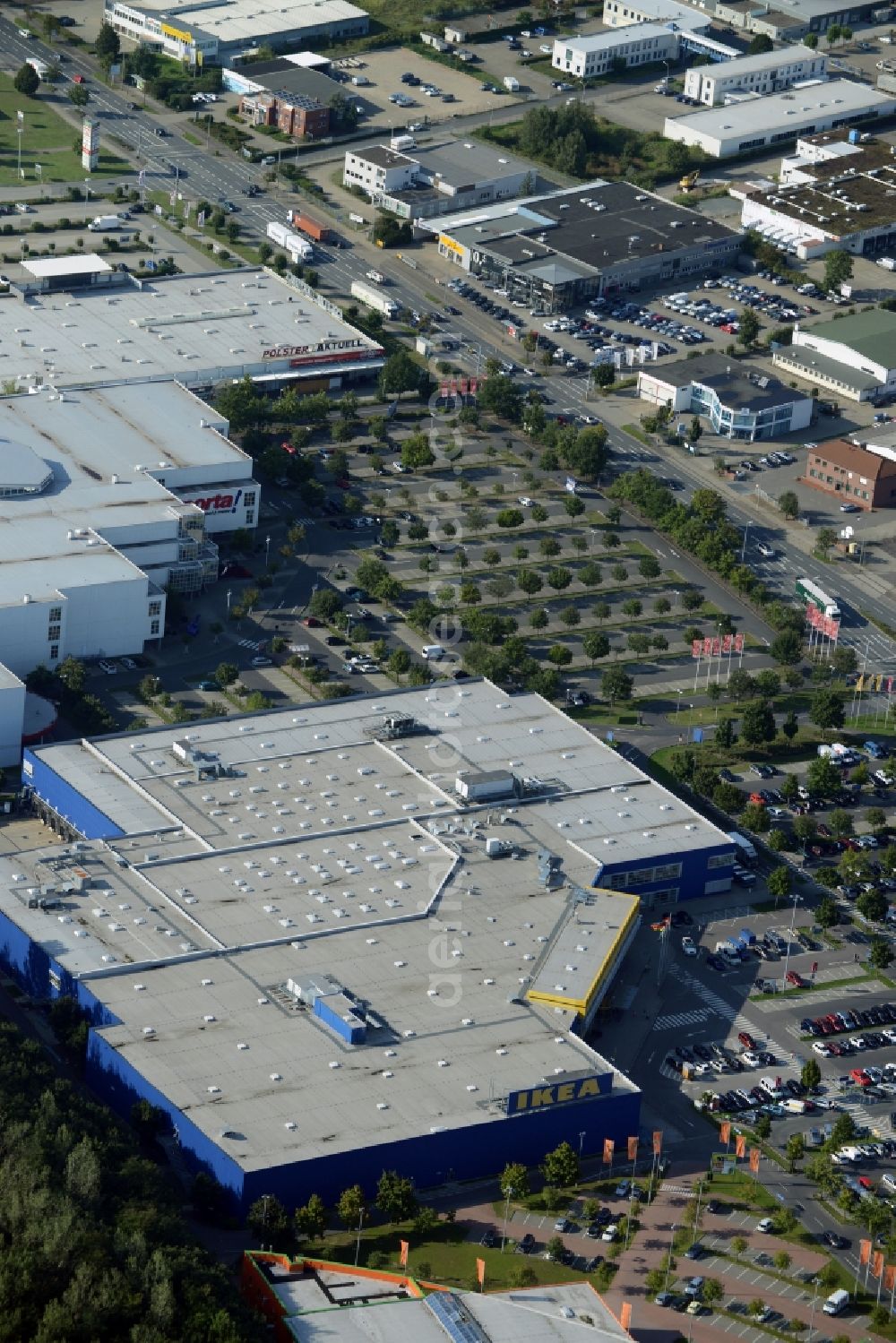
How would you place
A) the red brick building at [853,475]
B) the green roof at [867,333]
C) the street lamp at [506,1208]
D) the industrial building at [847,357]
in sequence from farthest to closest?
the green roof at [867,333]
the industrial building at [847,357]
the red brick building at [853,475]
the street lamp at [506,1208]

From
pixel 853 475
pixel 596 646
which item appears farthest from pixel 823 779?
pixel 853 475

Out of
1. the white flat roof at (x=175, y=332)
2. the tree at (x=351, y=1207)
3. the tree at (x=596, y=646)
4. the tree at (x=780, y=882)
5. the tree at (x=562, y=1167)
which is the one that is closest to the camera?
the tree at (x=351, y=1207)

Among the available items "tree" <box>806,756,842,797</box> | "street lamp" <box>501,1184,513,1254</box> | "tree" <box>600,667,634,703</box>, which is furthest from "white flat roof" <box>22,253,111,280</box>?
"street lamp" <box>501,1184,513,1254</box>

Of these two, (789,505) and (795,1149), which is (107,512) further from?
(795,1149)

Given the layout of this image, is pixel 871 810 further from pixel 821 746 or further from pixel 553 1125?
pixel 553 1125

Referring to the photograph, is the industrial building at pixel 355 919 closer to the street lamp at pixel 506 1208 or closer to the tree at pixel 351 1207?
the tree at pixel 351 1207

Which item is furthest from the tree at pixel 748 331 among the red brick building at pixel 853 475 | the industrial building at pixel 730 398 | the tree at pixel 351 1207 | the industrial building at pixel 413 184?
the tree at pixel 351 1207
